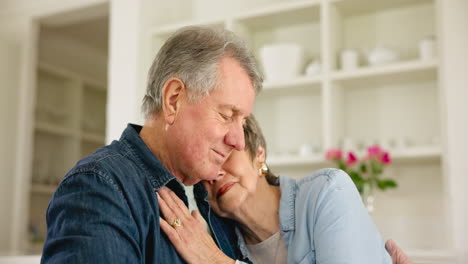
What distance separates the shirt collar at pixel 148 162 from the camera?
1284 mm

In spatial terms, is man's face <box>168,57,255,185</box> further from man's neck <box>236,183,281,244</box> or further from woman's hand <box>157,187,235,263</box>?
man's neck <box>236,183,281,244</box>

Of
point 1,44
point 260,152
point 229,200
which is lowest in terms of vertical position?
point 229,200

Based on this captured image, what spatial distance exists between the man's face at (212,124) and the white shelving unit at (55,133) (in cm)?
410

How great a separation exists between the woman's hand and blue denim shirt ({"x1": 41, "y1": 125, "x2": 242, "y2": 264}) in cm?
2

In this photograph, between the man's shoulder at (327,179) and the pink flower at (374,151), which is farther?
the pink flower at (374,151)

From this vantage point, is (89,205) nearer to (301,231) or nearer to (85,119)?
(301,231)

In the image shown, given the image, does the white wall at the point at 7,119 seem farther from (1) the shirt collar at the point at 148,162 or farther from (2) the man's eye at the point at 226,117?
(2) the man's eye at the point at 226,117

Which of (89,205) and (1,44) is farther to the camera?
(1,44)

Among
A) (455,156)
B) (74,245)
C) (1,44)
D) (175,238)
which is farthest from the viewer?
(1,44)

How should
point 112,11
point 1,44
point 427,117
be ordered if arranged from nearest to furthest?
point 427,117, point 112,11, point 1,44

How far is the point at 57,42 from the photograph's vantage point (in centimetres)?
573

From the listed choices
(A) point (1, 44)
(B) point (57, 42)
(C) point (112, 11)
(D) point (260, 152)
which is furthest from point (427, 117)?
(B) point (57, 42)

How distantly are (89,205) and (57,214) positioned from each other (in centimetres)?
7

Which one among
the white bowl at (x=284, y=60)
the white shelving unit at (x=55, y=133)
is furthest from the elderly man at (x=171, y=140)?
the white shelving unit at (x=55, y=133)
